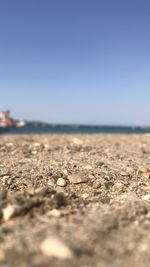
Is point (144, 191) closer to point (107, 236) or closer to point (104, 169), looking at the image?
point (104, 169)

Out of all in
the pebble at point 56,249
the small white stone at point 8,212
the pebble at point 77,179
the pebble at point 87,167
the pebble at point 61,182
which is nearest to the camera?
the pebble at point 56,249

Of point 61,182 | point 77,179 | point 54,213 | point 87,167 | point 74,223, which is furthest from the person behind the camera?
point 87,167

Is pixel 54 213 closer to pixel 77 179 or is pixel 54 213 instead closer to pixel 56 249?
pixel 56 249

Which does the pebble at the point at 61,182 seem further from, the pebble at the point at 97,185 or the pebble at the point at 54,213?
the pebble at the point at 54,213

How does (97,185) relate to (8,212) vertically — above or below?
below

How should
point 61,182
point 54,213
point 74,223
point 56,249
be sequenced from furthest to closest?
point 61,182 → point 54,213 → point 74,223 → point 56,249

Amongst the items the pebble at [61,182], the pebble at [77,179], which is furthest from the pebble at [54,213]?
the pebble at [77,179]

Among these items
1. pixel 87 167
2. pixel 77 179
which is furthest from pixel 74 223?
pixel 87 167
